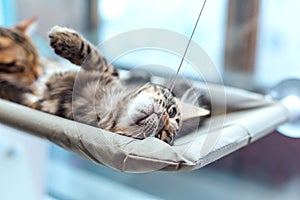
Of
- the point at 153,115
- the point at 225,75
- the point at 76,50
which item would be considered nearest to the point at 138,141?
the point at 153,115

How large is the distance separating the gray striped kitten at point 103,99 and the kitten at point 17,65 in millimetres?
79

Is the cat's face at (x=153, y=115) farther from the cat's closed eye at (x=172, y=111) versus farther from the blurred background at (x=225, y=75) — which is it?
the blurred background at (x=225, y=75)

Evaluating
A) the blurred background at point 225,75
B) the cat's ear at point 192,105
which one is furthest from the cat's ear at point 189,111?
the blurred background at point 225,75

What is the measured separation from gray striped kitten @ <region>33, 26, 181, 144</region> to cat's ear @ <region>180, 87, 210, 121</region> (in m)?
0.02

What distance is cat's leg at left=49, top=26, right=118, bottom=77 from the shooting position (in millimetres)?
762

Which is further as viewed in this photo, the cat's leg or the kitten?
the kitten

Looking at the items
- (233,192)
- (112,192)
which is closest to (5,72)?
(112,192)

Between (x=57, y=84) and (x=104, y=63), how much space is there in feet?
0.42

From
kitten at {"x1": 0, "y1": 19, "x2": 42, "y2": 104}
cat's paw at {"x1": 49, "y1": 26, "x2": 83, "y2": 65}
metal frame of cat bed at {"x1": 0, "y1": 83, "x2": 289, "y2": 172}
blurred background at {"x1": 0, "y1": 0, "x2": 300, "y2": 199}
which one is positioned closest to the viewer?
metal frame of cat bed at {"x1": 0, "y1": 83, "x2": 289, "y2": 172}

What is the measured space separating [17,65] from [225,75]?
1.02 meters

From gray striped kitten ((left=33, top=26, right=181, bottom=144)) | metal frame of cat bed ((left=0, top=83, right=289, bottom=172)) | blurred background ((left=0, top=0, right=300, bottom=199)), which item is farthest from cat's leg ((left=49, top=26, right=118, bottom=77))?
blurred background ((left=0, top=0, right=300, bottom=199))

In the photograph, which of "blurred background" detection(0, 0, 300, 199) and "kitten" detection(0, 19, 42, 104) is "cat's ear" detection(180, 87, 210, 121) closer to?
"kitten" detection(0, 19, 42, 104)

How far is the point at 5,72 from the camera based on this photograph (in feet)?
3.12

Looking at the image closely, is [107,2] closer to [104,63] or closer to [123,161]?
[104,63]
